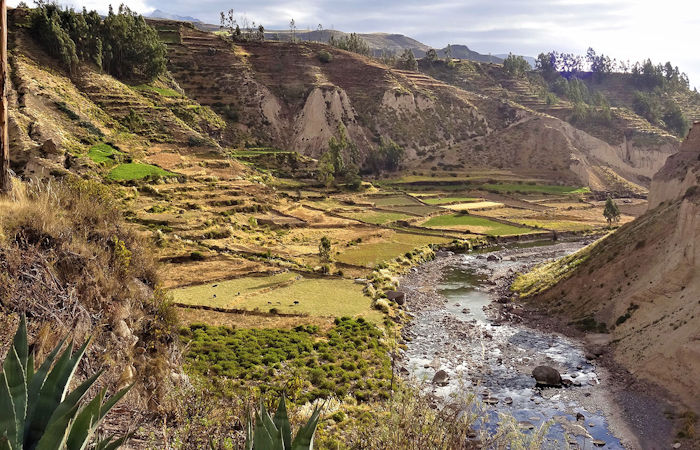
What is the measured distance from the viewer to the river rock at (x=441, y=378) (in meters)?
27.3

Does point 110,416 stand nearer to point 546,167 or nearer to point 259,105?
point 259,105

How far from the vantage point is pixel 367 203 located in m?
87.1

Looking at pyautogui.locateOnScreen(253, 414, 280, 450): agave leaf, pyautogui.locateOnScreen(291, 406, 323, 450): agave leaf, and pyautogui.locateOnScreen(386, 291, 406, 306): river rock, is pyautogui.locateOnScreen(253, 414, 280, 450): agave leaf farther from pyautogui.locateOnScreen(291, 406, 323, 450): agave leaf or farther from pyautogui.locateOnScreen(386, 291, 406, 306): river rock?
pyautogui.locateOnScreen(386, 291, 406, 306): river rock

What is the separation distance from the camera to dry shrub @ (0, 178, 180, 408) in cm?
1085

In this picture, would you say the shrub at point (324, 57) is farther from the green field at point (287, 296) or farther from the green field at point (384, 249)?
the green field at point (287, 296)

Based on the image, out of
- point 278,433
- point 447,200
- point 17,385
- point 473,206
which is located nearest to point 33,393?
point 17,385

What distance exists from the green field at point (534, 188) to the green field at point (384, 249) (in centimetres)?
4215

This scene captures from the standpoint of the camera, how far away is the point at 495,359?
31047 mm

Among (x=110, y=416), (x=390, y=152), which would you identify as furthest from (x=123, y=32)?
(x=110, y=416)

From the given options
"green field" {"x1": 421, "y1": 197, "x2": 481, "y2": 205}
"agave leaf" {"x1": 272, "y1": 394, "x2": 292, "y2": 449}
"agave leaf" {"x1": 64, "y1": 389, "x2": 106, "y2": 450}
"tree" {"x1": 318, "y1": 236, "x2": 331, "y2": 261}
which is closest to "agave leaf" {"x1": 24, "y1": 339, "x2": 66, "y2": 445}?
"agave leaf" {"x1": 64, "y1": 389, "x2": 106, "y2": 450}

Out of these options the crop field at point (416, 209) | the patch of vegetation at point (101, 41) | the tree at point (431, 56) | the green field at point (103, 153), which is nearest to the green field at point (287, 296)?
the green field at point (103, 153)

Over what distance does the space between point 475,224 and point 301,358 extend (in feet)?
183

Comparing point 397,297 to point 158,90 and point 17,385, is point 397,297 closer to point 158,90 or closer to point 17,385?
point 17,385

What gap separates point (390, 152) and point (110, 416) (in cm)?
11382
